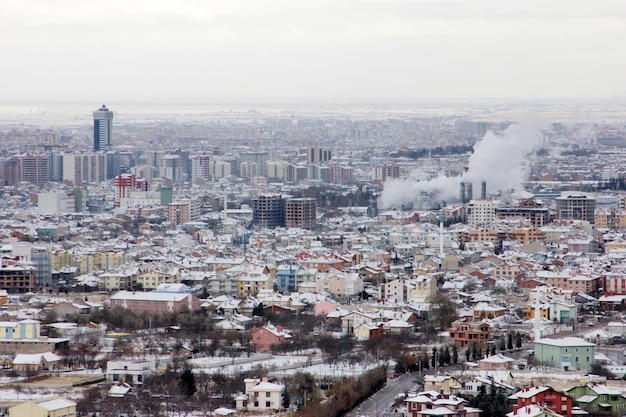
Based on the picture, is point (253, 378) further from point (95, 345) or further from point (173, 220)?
point (173, 220)

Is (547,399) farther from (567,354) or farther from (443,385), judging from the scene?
(567,354)

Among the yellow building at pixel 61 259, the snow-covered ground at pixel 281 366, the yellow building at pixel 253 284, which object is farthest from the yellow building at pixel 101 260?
the snow-covered ground at pixel 281 366

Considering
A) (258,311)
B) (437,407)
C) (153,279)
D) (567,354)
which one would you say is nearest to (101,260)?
(153,279)

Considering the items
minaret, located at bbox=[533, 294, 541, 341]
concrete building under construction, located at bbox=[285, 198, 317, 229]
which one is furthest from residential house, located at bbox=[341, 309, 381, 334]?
concrete building under construction, located at bbox=[285, 198, 317, 229]

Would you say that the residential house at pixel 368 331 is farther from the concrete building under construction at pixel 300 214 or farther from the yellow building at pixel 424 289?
the concrete building under construction at pixel 300 214

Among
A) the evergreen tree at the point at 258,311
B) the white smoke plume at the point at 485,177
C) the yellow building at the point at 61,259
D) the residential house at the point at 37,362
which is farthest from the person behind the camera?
the white smoke plume at the point at 485,177

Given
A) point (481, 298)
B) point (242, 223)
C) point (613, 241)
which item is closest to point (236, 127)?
point (242, 223)

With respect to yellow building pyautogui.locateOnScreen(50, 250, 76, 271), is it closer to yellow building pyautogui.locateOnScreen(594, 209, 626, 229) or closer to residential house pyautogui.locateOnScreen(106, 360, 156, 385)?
residential house pyautogui.locateOnScreen(106, 360, 156, 385)
